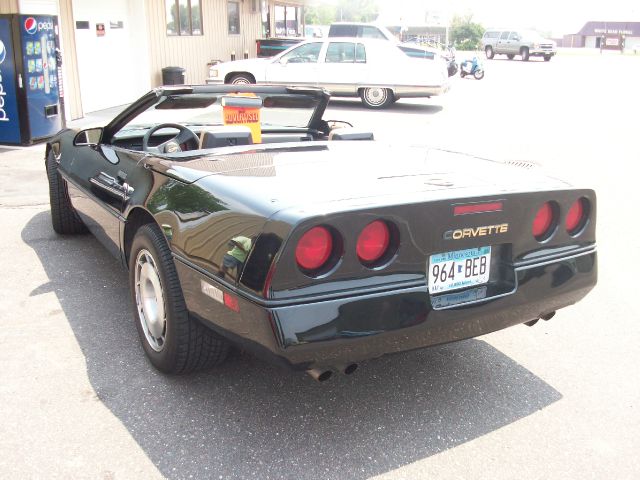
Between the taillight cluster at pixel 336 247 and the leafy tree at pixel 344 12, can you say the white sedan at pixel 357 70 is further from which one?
the leafy tree at pixel 344 12

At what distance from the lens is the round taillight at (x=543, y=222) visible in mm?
3115

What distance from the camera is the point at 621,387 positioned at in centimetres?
339

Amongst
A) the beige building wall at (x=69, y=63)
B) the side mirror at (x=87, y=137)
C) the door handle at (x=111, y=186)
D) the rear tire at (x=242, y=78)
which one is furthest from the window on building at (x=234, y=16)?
the door handle at (x=111, y=186)

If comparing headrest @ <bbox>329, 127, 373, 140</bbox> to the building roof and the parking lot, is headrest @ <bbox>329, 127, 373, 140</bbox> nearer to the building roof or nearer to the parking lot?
the parking lot

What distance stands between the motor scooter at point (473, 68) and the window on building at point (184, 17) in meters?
11.8

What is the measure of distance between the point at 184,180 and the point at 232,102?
1310 mm

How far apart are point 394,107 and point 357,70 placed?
51.7 inches

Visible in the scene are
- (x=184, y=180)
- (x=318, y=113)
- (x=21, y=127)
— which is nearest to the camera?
(x=184, y=180)

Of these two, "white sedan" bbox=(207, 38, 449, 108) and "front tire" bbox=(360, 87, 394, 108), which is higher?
"white sedan" bbox=(207, 38, 449, 108)

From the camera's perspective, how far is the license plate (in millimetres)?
2801

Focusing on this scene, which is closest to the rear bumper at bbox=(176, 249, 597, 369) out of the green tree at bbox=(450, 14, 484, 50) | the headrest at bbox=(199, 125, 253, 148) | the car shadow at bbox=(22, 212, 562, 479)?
the car shadow at bbox=(22, 212, 562, 479)

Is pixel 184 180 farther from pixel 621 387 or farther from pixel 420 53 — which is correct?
pixel 420 53

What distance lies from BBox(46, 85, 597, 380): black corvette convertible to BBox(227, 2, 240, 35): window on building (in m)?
18.2

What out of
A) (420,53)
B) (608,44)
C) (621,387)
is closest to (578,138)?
(420,53)
